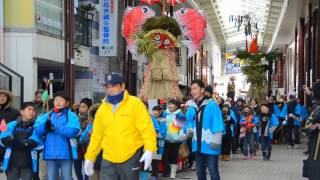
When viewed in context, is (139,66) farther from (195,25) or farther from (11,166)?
(11,166)

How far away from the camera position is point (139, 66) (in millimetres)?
28422

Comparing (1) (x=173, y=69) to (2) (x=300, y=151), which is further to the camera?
(2) (x=300, y=151)

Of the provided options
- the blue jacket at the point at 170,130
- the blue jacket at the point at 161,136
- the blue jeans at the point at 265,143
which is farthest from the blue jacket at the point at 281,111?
the blue jacket at the point at 161,136

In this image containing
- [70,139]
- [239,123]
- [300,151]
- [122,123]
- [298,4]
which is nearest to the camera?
[122,123]

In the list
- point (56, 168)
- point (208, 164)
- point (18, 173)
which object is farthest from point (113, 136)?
point (208, 164)

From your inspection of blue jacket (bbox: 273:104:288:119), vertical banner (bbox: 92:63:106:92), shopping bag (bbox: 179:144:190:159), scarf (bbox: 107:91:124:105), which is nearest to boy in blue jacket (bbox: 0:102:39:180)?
scarf (bbox: 107:91:124:105)

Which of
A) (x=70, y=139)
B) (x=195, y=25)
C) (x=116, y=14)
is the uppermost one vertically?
(x=116, y=14)

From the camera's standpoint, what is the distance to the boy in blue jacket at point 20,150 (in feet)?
26.3

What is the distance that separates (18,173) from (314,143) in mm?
4103

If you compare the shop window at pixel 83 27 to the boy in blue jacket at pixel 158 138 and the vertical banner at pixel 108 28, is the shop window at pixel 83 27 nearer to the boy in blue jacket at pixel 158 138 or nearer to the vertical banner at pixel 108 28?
the vertical banner at pixel 108 28

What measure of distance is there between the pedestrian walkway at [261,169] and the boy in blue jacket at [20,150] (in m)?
5.00

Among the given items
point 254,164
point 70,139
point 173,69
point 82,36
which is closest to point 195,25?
point 173,69

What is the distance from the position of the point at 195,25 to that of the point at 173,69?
44.1 inches

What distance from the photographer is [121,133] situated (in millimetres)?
6539
